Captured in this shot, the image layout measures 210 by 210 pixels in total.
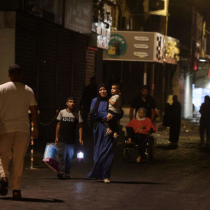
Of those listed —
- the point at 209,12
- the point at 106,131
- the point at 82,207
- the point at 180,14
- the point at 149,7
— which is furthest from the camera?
the point at 209,12

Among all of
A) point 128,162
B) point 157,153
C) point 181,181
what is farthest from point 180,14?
point 181,181

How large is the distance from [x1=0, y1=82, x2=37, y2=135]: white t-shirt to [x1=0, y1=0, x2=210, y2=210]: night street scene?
13 mm

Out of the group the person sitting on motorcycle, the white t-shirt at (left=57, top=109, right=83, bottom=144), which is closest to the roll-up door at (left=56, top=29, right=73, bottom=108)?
the person sitting on motorcycle

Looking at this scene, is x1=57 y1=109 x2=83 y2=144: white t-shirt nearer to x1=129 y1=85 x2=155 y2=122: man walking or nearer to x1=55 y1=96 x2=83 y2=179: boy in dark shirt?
x1=55 y1=96 x2=83 y2=179: boy in dark shirt

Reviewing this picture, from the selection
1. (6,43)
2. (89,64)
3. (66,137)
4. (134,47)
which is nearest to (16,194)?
(66,137)

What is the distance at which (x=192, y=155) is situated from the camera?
59.2ft

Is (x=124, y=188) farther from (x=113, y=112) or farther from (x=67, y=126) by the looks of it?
(x=67, y=126)

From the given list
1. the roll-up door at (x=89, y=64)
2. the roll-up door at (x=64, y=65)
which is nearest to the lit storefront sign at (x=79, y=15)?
the roll-up door at (x=64, y=65)

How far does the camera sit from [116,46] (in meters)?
30.5

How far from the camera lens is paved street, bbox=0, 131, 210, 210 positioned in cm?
893

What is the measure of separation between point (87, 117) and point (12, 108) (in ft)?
44.3

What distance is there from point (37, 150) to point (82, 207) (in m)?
8.89

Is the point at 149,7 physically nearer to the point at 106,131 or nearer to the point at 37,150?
the point at 37,150

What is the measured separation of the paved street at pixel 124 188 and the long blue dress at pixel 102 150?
20cm
